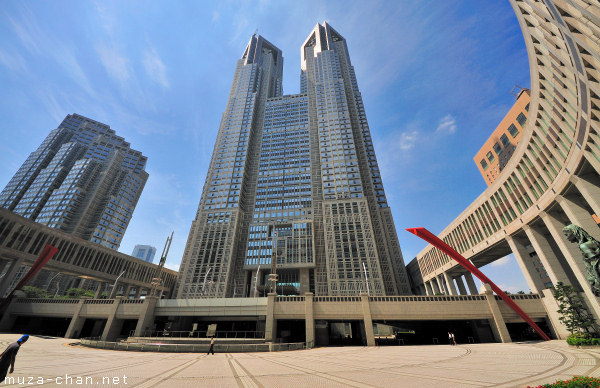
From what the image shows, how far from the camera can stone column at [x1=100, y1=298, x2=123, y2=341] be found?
34.5m

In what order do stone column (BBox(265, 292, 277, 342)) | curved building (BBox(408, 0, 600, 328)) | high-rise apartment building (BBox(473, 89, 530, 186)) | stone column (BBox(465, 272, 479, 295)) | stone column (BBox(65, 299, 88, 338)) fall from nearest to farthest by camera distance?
curved building (BBox(408, 0, 600, 328)) < stone column (BBox(265, 292, 277, 342)) < stone column (BBox(65, 299, 88, 338)) < high-rise apartment building (BBox(473, 89, 530, 186)) < stone column (BBox(465, 272, 479, 295))

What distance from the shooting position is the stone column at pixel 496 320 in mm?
28625

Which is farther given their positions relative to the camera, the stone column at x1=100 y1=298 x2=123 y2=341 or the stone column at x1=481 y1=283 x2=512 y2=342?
the stone column at x1=100 y1=298 x2=123 y2=341

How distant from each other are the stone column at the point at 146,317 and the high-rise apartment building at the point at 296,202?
1639 cm

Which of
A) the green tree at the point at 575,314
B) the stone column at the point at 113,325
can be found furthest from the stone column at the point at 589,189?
the stone column at the point at 113,325

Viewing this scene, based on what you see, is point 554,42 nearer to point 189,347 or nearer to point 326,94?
point 189,347

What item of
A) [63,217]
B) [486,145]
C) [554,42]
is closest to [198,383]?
[554,42]

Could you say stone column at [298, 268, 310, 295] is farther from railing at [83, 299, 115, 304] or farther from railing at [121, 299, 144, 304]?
railing at [83, 299, 115, 304]

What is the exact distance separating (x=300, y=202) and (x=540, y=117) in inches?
2340

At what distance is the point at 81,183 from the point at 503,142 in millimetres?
166529

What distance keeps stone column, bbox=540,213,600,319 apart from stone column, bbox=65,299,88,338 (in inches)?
2809

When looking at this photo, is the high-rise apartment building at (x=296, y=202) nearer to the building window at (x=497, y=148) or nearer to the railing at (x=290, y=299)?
the railing at (x=290, y=299)

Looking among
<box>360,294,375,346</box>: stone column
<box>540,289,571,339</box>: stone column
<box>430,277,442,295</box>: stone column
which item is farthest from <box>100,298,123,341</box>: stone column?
Result: <box>430,277,442,295</box>: stone column

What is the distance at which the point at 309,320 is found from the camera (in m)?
31.7
